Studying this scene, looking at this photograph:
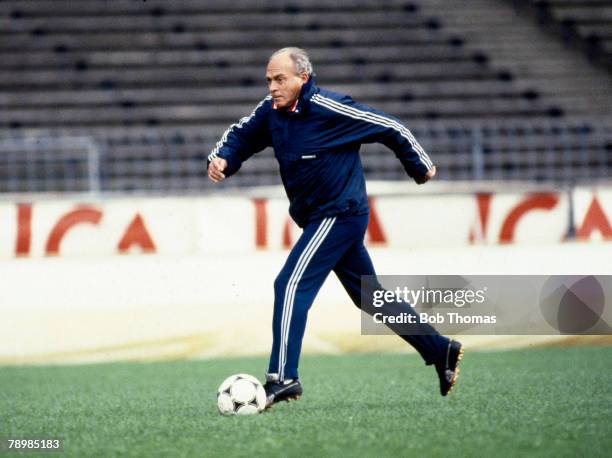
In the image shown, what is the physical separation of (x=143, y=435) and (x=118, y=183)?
818 cm

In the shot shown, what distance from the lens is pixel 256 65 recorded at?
14.7 metres

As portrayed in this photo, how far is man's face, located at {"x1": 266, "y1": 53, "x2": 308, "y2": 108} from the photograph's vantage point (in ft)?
16.8

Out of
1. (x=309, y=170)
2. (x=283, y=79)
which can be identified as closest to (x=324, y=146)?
(x=309, y=170)

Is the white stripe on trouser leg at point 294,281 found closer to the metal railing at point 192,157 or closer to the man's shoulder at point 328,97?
the man's shoulder at point 328,97

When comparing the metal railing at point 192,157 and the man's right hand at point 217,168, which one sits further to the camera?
the metal railing at point 192,157

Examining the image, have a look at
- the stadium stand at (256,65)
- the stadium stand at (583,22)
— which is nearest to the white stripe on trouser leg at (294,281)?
the stadium stand at (256,65)

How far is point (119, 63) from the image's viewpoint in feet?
48.4

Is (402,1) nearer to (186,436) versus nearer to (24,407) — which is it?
(24,407)

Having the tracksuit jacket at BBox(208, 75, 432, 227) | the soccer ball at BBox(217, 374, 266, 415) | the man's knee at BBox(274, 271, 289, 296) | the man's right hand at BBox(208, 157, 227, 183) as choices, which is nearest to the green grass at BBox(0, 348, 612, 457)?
the soccer ball at BBox(217, 374, 266, 415)

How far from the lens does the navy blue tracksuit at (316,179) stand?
516cm

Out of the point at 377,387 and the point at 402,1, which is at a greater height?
the point at 402,1

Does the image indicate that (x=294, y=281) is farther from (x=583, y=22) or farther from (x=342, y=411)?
(x=583, y=22)

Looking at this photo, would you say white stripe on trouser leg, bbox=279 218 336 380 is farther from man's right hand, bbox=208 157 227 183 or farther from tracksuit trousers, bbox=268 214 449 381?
man's right hand, bbox=208 157 227 183

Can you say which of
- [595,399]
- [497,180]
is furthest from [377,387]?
[497,180]
